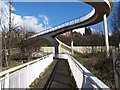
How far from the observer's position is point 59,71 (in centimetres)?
1878

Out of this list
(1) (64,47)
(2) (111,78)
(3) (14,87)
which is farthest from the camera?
(1) (64,47)

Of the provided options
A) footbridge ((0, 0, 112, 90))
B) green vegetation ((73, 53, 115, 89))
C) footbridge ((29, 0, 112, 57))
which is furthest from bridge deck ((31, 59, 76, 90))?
footbridge ((29, 0, 112, 57))

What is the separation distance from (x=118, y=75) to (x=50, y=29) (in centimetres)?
5610

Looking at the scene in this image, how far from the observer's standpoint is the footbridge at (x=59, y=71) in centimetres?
638

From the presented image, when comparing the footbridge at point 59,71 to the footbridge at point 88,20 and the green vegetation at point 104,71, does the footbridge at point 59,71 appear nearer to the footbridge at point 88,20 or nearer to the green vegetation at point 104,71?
the footbridge at point 88,20

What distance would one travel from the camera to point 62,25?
55750 millimetres

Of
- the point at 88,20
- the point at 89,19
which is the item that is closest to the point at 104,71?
the point at 89,19

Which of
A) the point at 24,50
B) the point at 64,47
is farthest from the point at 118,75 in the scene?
→ the point at 64,47

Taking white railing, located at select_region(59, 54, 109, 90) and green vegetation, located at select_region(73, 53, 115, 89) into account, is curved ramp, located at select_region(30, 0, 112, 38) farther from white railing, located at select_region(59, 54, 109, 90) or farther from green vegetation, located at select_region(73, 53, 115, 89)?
white railing, located at select_region(59, 54, 109, 90)

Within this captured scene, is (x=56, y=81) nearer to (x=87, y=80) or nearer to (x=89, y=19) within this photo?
(x=87, y=80)

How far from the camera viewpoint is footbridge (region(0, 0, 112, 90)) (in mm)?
6375

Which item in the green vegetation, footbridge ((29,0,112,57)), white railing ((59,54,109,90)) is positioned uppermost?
footbridge ((29,0,112,57))

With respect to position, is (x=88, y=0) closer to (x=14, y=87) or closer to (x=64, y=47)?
(x=14, y=87)

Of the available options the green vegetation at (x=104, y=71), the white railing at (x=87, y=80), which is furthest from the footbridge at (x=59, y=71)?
the green vegetation at (x=104, y=71)
